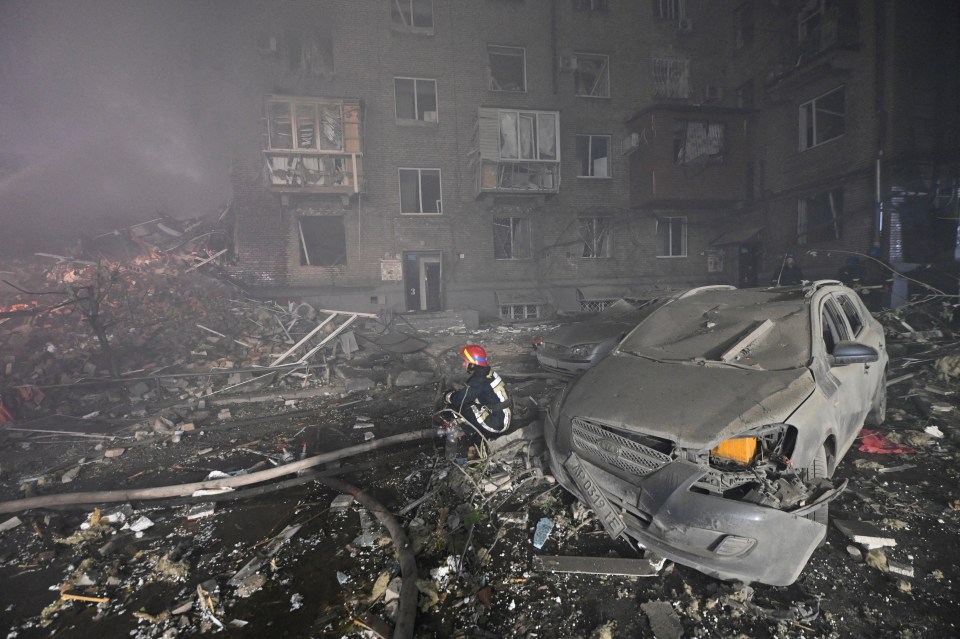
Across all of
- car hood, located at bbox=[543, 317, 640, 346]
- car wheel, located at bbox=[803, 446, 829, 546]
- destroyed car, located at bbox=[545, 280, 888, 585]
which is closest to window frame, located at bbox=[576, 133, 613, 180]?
car hood, located at bbox=[543, 317, 640, 346]

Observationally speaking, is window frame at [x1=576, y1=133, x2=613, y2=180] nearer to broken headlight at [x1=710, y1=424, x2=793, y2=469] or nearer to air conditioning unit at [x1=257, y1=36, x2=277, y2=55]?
air conditioning unit at [x1=257, y1=36, x2=277, y2=55]

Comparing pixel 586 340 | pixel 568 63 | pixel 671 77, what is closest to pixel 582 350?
pixel 586 340

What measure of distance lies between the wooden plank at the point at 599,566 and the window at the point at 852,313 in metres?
3.31

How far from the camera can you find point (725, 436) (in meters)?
2.34

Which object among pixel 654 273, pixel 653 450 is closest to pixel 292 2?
pixel 654 273

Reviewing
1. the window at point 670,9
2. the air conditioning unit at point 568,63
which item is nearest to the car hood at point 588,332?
the air conditioning unit at point 568,63

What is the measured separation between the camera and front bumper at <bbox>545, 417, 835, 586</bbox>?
2152 millimetres

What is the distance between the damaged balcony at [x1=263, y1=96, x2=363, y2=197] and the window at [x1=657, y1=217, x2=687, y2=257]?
41.3 feet

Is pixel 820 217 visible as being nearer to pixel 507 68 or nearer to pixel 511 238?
pixel 511 238

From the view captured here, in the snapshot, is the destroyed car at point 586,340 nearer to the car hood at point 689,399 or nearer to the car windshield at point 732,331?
the car windshield at point 732,331

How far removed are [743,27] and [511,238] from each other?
527 inches

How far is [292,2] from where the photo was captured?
14.0 m

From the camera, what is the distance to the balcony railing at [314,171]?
43.8ft

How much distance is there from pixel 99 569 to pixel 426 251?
13.2m
